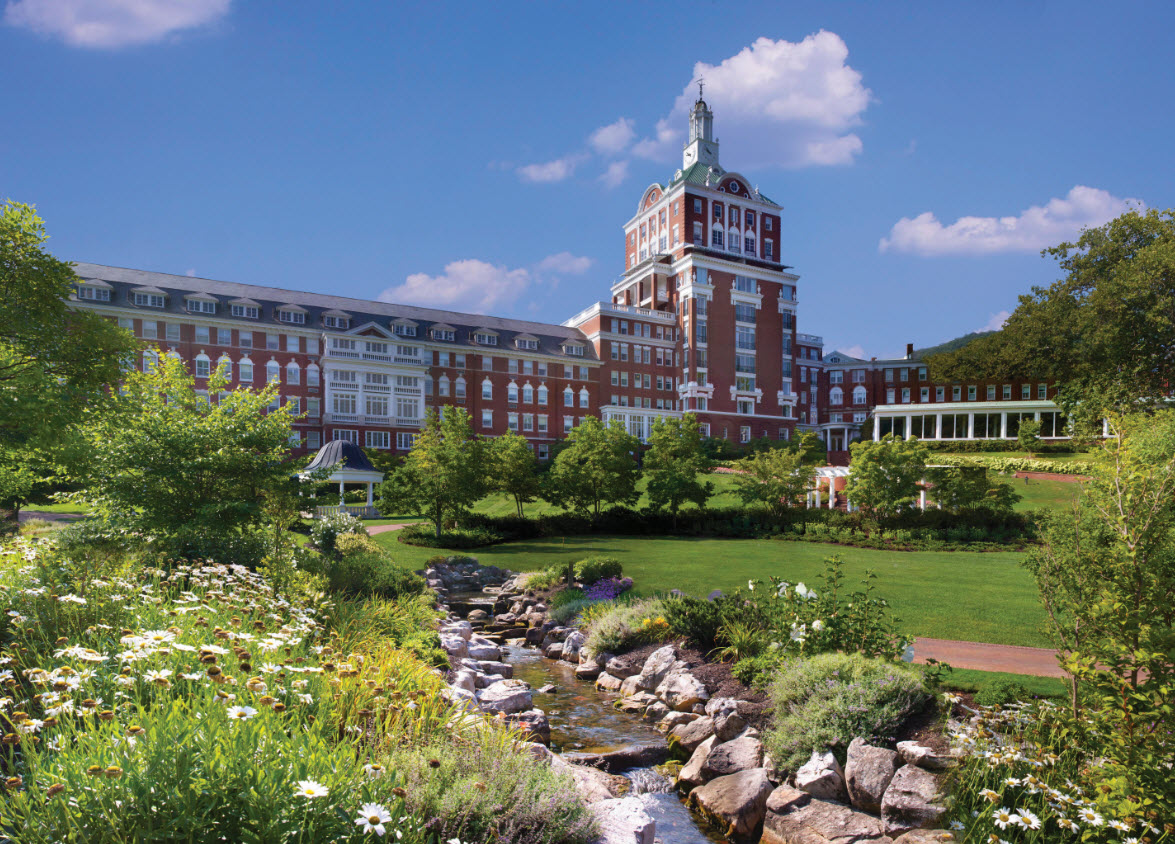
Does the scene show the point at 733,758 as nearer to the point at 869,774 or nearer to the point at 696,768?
the point at 696,768

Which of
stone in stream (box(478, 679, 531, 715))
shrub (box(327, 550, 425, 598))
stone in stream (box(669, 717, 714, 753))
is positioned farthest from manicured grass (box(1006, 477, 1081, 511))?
stone in stream (box(478, 679, 531, 715))

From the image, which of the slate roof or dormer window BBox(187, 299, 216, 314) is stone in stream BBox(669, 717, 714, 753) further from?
dormer window BBox(187, 299, 216, 314)

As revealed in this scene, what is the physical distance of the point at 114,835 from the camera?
10.0 feet

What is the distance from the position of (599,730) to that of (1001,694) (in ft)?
17.5

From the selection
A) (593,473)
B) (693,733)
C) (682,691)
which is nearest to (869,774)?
(693,733)

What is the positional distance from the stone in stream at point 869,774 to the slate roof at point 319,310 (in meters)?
58.5

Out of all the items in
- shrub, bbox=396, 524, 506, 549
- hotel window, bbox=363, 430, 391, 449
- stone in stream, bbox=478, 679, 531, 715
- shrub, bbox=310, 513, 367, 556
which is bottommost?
shrub, bbox=396, 524, 506, 549

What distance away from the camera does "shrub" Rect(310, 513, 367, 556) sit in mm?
19891

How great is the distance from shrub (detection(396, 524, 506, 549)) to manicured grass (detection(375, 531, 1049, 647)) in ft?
A: 2.27

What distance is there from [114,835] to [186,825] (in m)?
0.33

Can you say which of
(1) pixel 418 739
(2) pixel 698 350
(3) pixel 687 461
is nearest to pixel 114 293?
(3) pixel 687 461

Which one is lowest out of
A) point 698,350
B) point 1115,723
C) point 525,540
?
point 525,540

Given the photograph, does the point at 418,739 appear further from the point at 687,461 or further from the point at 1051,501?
the point at 1051,501

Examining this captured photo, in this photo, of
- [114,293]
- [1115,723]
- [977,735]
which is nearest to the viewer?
[1115,723]
